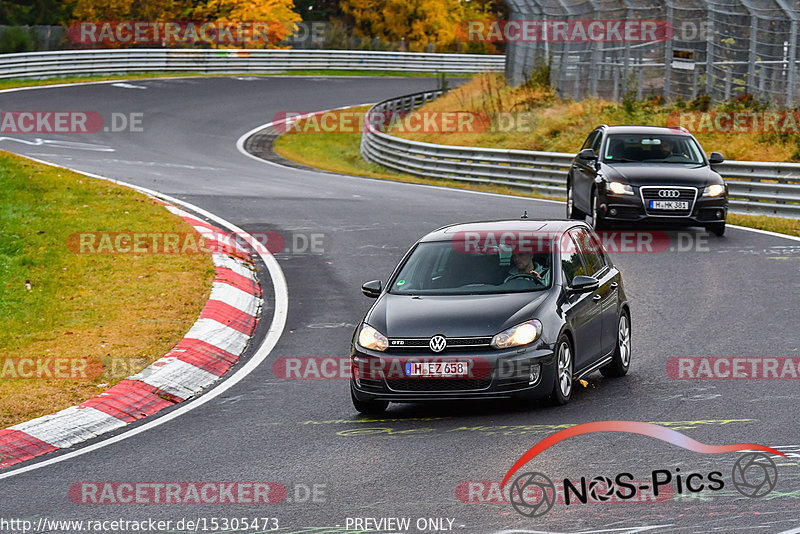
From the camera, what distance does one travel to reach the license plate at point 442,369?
8.95 meters

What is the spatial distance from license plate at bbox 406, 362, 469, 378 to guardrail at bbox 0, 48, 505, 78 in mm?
40328

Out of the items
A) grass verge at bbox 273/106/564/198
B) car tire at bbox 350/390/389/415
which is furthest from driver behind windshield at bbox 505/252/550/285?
grass verge at bbox 273/106/564/198

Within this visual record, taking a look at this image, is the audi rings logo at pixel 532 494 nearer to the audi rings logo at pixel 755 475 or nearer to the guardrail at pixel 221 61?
the audi rings logo at pixel 755 475

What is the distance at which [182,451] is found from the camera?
8.52 m

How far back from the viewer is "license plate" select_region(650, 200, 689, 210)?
1808cm

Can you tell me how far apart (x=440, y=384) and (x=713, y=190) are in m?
10.3

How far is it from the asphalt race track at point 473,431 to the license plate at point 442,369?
39cm

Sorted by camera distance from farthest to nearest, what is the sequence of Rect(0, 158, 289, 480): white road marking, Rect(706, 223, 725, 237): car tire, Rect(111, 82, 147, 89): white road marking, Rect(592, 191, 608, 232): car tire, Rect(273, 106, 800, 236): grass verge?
Rect(111, 82, 147, 89): white road marking, Rect(273, 106, 800, 236): grass verge, Rect(592, 191, 608, 232): car tire, Rect(706, 223, 725, 237): car tire, Rect(0, 158, 289, 480): white road marking

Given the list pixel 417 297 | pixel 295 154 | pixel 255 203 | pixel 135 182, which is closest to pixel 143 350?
pixel 417 297

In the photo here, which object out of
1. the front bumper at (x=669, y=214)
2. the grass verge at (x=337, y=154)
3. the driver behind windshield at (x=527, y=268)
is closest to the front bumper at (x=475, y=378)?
the driver behind windshield at (x=527, y=268)

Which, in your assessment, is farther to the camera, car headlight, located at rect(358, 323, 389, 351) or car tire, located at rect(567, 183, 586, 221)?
car tire, located at rect(567, 183, 586, 221)

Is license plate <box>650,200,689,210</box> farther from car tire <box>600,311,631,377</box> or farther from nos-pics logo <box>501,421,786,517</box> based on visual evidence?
nos-pics logo <box>501,421,786,517</box>

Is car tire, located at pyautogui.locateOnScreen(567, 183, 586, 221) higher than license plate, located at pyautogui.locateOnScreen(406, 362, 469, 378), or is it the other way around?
license plate, located at pyautogui.locateOnScreen(406, 362, 469, 378)

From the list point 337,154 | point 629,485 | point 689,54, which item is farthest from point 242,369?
point 337,154
